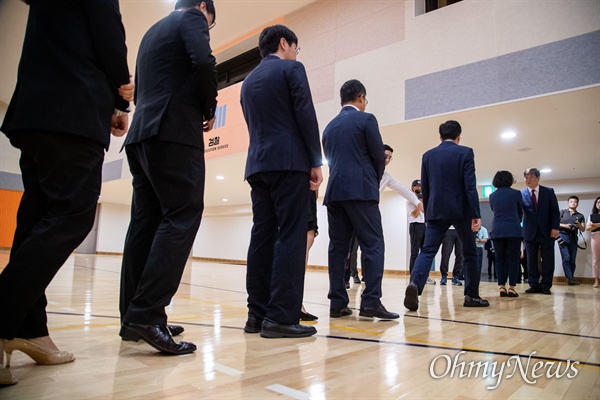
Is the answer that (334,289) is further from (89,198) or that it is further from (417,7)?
(417,7)

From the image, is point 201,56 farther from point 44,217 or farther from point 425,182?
point 425,182

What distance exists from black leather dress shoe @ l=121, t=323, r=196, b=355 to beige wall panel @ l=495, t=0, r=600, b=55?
5146mm

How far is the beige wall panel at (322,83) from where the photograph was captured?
6.71 meters

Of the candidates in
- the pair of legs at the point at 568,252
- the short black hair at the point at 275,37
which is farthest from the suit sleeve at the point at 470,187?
the pair of legs at the point at 568,252

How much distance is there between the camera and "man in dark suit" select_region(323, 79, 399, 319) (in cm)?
230

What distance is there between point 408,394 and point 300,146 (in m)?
1.14

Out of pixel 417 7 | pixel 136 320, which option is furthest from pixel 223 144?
pixel 136 320

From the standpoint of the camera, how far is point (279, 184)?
5.85 feet

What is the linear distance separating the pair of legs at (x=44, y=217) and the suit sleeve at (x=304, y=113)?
35.9 inches

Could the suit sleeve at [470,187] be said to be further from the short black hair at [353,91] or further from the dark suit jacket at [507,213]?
the dark suit jacket at [507,213]

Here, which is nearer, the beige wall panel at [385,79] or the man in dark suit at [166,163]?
the man in dark suit at [166,163]

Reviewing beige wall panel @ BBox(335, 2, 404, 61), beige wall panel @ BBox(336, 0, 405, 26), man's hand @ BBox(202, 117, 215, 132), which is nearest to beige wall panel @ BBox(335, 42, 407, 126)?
beige wall panel @ BBox(335, 2, 404, 61)

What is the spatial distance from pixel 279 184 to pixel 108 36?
897 millimetres

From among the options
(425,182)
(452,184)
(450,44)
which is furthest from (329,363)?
(450,44)
